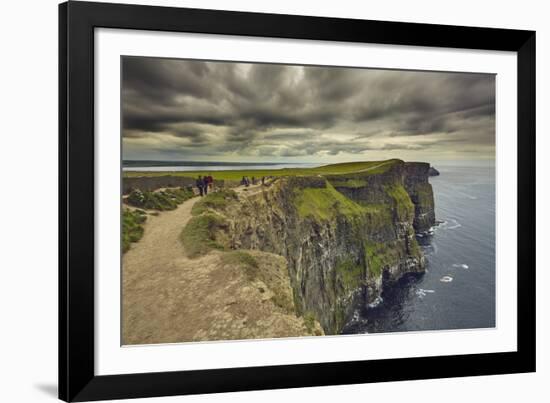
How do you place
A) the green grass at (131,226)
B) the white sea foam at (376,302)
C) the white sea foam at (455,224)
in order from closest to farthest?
the green grass at (131,226)
the white sea foam at (376,302)
the white sea foam at (455,224)

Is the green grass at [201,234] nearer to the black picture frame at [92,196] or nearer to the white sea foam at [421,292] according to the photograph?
the black picture frame at [92,196]

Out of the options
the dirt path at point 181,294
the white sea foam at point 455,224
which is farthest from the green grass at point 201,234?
the white sea foam at point 455,224

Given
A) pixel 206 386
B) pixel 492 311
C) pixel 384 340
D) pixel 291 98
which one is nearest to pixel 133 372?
pixel 206 386

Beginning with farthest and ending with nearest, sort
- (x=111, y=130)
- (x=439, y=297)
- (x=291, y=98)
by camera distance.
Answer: (x=439, y=297)
(x=291, y=98)
(x=111, y=130)

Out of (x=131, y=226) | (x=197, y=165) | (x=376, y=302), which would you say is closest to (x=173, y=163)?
(x=197, y=165)

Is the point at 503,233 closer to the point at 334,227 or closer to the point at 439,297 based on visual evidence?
the point at 439,297

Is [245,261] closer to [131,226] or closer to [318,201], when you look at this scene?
[318,201]
